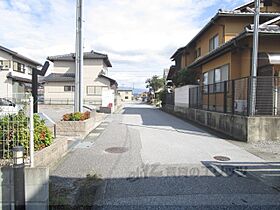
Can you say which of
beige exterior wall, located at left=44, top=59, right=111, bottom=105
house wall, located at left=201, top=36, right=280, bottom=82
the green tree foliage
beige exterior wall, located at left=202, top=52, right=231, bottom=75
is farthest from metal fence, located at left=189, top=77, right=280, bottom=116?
beige exterior wall, located at left=44, top=59, right=111, bottom=105

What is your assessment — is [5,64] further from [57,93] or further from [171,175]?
[171,175]

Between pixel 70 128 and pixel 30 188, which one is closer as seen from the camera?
pixel 30 188

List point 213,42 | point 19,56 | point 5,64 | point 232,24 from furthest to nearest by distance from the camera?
1. point 19,56
2. point 5,64
3. point 213,42
4. point 232,24

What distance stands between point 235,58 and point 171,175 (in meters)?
10.1

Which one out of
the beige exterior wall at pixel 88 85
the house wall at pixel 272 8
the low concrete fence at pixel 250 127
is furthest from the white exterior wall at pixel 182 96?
the beige exterior wall at pixel 88 85

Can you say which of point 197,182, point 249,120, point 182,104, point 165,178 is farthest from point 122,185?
point 182,104

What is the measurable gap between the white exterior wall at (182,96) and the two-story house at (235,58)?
130 cm

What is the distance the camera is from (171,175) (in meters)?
5.54

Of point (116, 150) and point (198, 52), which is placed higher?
point (198, 52)

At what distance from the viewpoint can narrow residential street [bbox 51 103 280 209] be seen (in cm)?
424

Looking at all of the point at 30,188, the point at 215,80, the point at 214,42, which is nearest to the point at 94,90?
the point at 214,42

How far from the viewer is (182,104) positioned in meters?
21.5

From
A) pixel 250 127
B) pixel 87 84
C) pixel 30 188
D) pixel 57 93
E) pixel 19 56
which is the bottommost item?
pixel 30 188

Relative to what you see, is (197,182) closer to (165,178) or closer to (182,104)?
(165,178)
